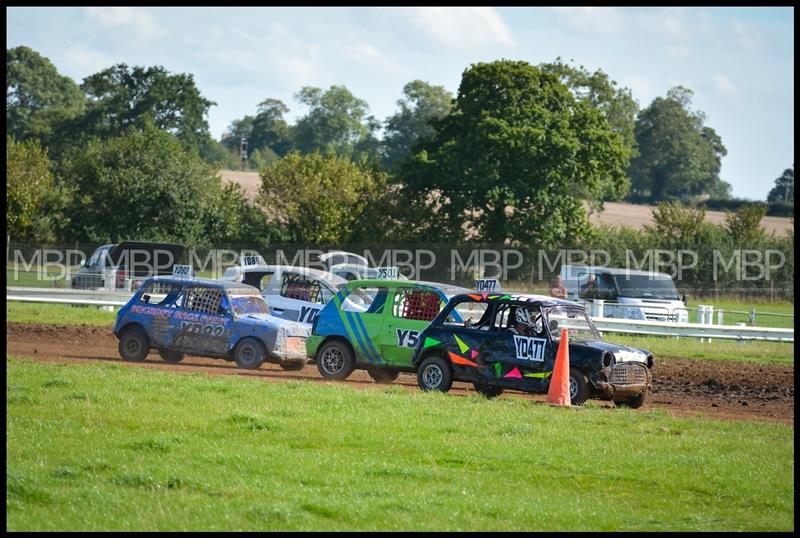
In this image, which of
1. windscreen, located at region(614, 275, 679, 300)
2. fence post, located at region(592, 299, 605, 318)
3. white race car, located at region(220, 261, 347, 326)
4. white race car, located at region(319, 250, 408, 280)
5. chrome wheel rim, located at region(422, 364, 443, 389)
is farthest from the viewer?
white race car, located at region(319, 250, 408, 280)

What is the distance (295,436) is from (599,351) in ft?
18.8

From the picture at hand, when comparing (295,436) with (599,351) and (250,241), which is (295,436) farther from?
(250,241)

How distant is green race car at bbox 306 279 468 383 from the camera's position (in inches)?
779

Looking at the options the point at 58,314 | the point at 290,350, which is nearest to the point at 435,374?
→ the point at 290,350

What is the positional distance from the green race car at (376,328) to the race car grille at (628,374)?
140 inches

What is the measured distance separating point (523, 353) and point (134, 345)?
8734 millimetres

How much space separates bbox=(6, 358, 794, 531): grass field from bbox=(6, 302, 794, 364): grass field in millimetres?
12544

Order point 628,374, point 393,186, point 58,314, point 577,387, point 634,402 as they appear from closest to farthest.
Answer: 1. point 577,387
2. point 628,374
3. point 634,402
4. point 58,314
5. point 393,186

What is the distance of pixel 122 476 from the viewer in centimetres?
1085

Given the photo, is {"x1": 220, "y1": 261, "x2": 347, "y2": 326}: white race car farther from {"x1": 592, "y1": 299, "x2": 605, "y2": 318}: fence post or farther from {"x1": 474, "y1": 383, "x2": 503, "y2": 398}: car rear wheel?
{"x1": 592, "y1": 299, "x2": 605, "y2": 318}: fence post

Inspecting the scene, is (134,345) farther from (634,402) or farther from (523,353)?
(634,402)

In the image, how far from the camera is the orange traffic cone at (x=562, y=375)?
55.3ft

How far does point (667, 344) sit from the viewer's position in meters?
30.6

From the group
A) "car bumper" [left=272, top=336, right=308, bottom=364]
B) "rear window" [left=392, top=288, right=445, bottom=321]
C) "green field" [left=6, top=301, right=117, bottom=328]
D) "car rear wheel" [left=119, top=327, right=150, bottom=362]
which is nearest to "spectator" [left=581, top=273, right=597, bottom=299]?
"green field" [left=6, top=301, right=117, bottom=328]
